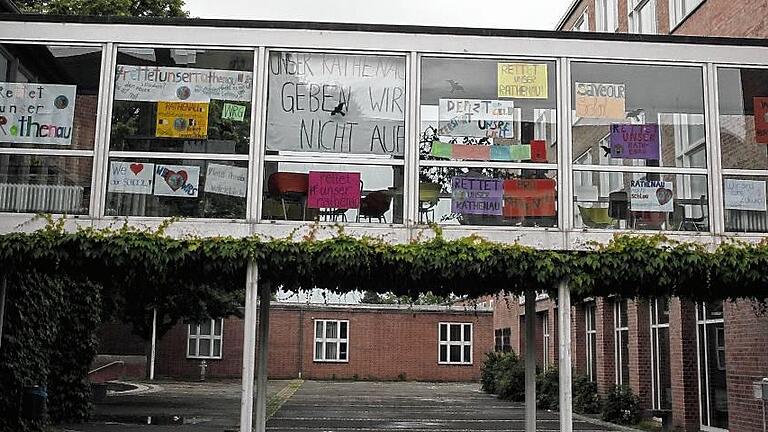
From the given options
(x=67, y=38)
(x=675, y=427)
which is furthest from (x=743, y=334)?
(x=67, y=38)

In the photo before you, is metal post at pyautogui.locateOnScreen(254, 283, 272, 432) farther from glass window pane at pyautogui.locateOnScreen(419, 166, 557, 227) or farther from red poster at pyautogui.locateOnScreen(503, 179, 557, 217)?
red poster at pyautogui.locateOnScreen(503, 179, 557, 217)

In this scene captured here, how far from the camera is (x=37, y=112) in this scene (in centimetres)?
989

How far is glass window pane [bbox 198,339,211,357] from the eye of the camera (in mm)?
34653

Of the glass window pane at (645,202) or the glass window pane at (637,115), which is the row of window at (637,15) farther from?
the glass window pane at (645,202)

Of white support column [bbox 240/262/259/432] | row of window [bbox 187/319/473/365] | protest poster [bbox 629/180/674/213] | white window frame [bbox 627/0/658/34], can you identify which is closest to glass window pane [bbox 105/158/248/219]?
white support column [bbox 240/262/259/432]

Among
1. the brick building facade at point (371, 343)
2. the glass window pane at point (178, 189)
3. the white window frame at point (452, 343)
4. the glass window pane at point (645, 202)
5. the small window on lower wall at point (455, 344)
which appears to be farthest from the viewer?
the small window on lower wall at point (455, 344)

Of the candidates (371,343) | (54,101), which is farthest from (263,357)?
(371,343)

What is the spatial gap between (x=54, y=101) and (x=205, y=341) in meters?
25.9

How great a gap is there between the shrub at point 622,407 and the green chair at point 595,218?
29.8 feet

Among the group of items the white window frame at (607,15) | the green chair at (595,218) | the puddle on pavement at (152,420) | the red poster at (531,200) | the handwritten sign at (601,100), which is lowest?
the puddle on pavement at (152,420)

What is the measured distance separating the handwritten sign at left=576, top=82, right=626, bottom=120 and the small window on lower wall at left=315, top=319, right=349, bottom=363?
26974mm

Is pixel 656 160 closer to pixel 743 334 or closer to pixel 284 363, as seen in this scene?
pixel 743 334

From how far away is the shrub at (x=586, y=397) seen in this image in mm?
20141

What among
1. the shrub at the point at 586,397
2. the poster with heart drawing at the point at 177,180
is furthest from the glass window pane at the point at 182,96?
the shrub at the point at 586,397
